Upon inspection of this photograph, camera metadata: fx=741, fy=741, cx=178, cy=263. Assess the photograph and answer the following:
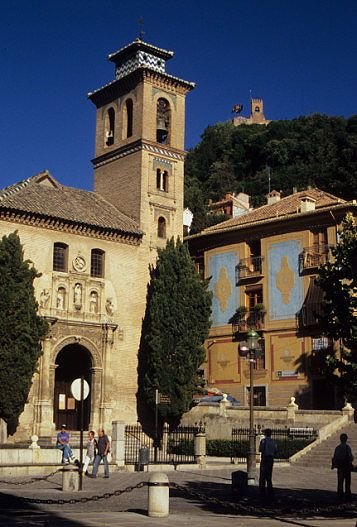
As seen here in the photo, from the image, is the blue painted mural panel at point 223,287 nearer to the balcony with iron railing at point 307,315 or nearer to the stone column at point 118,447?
the balcony with iron railing at point 307,315

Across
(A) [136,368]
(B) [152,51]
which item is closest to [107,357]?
(A) [136,368]

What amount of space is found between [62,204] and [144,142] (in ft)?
19.2

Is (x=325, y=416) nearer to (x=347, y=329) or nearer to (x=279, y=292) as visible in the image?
(x=279, y=292)

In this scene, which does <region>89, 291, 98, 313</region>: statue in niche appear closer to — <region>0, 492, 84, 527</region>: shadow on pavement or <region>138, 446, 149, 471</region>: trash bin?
<region>138, 446, 149, 471</region>: trash bin

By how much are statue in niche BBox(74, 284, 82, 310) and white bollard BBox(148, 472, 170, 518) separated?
76.2 feet

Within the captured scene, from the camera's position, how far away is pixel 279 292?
131 ft

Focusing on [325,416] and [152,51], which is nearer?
[325,416]

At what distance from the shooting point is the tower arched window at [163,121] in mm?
40969

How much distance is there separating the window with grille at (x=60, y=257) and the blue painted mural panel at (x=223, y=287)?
10.6 m

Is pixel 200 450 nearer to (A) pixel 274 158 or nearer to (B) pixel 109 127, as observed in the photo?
(B) pixel 109 127

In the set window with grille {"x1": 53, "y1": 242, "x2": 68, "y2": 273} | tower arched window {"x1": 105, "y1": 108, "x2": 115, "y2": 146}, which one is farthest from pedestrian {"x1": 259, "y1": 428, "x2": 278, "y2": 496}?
tower arched window {"x1": 105, "y1": 108, "x2": 115, "y2": 146}

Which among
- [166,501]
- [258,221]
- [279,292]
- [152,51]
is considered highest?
[152,51]

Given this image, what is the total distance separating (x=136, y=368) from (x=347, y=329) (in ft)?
76.0

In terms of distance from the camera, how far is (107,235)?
3731 cm
